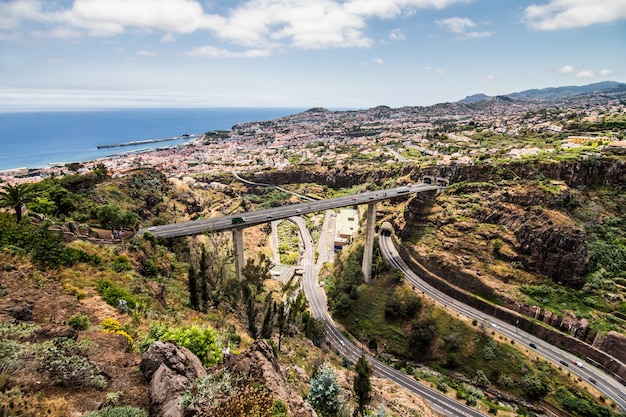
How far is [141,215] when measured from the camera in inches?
2327

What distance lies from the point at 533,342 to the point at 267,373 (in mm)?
48341

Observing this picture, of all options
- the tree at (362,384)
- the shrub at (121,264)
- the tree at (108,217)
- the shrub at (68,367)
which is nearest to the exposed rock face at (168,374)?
the shrub at (68,367)

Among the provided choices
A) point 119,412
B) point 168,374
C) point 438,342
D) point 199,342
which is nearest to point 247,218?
point 199,342

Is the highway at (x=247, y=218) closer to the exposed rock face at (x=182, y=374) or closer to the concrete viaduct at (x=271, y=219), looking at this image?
the concrete viaduct at (x=271, y=219)

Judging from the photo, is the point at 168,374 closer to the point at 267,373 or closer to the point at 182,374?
the point at 182,374

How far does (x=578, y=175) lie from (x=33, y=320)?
8265cm

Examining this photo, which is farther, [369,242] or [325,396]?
[369,242]

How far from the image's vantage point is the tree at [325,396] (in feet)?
71.5

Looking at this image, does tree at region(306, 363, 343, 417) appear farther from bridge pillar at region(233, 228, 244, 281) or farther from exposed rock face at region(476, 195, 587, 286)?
exposed rock face at region(476, 195, 587, 286)

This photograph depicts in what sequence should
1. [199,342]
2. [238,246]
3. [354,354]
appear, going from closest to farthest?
[199,342] < [238,246] < [354,354]

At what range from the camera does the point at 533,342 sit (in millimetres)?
46844

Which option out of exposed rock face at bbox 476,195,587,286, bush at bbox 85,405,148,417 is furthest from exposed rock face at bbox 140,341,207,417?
exposed rock face at bbox 476,195,587,286

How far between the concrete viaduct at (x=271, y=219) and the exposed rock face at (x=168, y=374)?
31.1 m

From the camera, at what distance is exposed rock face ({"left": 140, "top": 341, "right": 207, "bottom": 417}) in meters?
12.4
